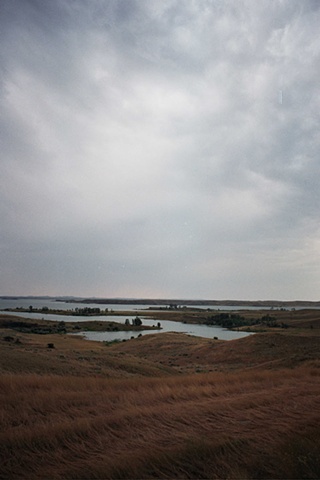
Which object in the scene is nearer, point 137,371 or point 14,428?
point 14,428

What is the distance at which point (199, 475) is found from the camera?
14.0ft

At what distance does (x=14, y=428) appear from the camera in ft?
20.3

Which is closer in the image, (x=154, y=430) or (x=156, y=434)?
(x=156, y=434)

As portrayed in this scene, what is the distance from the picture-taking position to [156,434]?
5.91m

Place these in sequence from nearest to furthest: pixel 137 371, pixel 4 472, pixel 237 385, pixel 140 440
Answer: pixel 4 472, pixel 140 440, pixel 237 385, pixel 137 371

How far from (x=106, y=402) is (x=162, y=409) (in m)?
2.02

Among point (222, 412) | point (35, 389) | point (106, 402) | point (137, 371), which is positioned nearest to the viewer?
point (222, 412)

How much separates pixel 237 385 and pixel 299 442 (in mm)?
7080

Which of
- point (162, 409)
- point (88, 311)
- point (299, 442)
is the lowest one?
point (88, 311)

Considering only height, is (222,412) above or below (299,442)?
below

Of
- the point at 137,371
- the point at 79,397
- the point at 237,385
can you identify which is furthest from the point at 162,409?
the point at 137,371

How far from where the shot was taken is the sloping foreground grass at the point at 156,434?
4.38 meters

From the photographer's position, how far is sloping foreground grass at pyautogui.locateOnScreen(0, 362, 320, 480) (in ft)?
14.4

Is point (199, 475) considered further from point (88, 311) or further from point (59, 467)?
point (88, 311)
